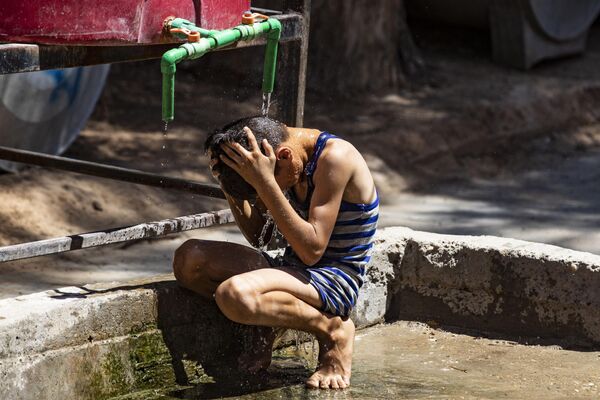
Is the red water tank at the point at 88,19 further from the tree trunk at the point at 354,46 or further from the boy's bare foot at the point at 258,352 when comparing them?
the tree trunk at the point at 354,46

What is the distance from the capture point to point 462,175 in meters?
6.96

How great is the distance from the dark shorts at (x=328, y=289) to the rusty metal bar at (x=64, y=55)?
0.70 meters

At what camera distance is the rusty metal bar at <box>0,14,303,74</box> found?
2.78m

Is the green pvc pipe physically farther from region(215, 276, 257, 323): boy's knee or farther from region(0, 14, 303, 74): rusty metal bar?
region(215, 276, 257, 323): boy's knee

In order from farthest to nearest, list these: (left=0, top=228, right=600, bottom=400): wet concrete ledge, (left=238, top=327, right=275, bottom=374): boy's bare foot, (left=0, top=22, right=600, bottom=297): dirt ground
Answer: (left=0, top=22, right=600, bottom=297): dirt ground < (left=238, top=327, right=275, bottom=374): boy's bare foot < (left=0, top=228, right=600, bottom=400): wet concrete ledge

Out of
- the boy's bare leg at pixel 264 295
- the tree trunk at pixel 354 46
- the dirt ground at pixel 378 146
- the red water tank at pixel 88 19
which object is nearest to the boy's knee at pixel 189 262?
the boy's bare leg at pixel 264 295

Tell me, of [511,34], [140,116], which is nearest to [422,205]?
[140,116]

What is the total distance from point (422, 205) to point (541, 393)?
299cm

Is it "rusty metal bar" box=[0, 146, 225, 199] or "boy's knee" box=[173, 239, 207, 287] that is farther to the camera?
"rusty metal bar" box=[0, 146, 225, 199]

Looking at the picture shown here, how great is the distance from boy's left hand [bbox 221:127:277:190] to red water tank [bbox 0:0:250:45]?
368 mm

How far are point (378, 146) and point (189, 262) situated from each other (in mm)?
3537

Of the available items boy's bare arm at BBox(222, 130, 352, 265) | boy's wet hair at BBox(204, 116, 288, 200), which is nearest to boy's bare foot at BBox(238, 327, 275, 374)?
boy's bare arm at BBox(222, 130, 352, 265)

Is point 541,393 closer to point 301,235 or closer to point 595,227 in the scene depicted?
point 301,235

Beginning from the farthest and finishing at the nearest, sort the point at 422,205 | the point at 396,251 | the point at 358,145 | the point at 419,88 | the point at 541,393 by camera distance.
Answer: the point at 419,88 < the point at 358,145 < the point at 422,205 < the point at 396,251 < the point at 541,393
